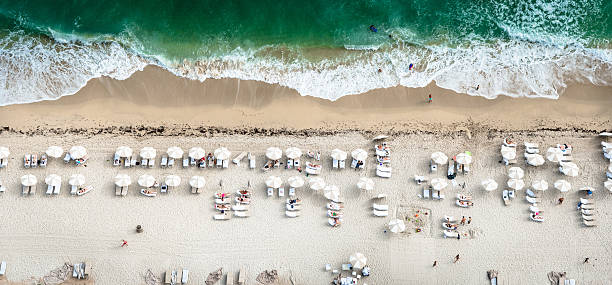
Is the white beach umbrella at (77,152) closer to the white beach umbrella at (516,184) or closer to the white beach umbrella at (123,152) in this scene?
the white beach umbrella at (123,152)

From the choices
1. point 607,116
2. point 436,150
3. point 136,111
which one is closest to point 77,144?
point 136,111

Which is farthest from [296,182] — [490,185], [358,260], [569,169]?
[569,169]

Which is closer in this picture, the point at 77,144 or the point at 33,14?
the point at 77,144

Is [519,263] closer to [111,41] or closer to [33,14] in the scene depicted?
[111,41]

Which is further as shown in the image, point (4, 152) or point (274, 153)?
point (274, 153)

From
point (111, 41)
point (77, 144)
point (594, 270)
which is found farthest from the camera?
point (111, 41)

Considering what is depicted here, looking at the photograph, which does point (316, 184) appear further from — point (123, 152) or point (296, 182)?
point (123, 152)
